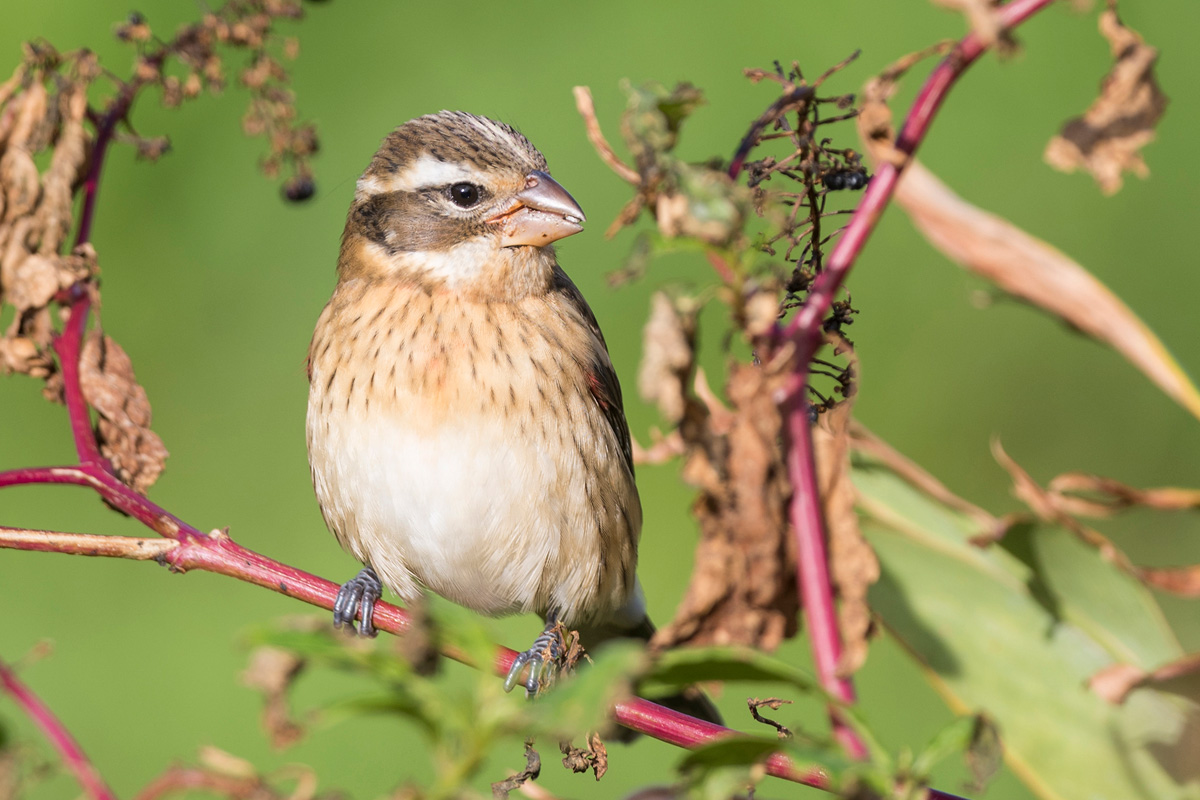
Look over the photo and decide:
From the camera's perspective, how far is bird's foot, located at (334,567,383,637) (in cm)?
237

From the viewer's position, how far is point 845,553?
76cm

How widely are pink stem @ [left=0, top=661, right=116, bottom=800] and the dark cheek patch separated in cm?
164

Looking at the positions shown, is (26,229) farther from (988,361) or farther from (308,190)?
(988,361)

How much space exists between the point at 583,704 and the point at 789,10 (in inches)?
168

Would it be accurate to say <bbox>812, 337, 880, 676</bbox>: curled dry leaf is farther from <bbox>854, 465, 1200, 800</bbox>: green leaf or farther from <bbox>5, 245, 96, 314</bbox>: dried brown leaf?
<bbox>5, 245, 96, 314</bbox>: dried brown leaf

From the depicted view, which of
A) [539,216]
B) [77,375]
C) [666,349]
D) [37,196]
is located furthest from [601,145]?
[539,216]

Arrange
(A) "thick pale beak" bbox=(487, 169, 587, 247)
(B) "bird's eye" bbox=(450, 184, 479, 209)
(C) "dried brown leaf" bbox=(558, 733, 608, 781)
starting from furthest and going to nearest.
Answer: (B) "bird's eye" bbox=(450, 184, 479, 209) < (A) "thick pale beak" bbox=(487, 169, 587, 247) < (C) "dried brown leaf" bbox=(558, 733, 608, 781)

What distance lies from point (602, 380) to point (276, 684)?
75.6 inches

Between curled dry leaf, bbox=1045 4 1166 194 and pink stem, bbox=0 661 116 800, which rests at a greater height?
curled dry leaf, bbox=1045 4 1166 194

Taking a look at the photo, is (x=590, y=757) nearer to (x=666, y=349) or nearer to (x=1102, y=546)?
(x=1102, y=546)

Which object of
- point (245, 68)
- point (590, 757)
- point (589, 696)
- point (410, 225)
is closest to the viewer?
point (589, 696)

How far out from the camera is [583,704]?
1.98 ft

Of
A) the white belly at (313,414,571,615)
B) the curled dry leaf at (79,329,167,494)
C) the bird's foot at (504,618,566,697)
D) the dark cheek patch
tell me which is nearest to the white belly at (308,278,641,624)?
the white belly at (313,414,571,615)

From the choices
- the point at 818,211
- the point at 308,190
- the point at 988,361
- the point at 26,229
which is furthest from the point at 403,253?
the point at 988,361
